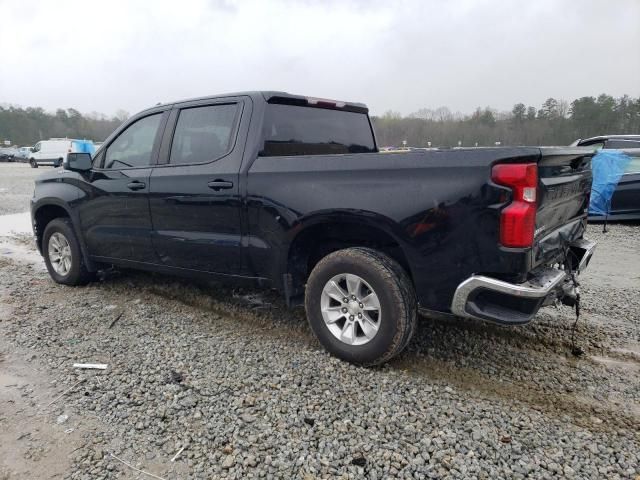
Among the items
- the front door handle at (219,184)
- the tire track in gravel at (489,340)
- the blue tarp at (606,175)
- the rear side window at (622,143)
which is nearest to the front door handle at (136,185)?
the front door handle at (219,184)

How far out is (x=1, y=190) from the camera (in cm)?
1791

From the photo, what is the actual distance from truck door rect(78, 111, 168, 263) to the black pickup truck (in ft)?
0.06

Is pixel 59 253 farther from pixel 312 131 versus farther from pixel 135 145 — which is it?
pixel 312 131

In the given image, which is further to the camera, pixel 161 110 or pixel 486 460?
pixel 161 110

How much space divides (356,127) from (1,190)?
18.1 metres

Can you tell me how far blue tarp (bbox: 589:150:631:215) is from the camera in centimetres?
905

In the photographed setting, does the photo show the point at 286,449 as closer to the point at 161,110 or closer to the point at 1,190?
the point at 161,110

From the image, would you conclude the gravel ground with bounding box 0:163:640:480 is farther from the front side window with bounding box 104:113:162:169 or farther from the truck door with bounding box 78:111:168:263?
the front side window with bounding box 104:113:162:169

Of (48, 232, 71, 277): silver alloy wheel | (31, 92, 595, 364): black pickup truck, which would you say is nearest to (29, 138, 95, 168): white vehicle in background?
(48, 232, 71, 277): silver alloy wheel

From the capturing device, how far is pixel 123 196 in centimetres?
448

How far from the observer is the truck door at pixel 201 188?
3.73 meters

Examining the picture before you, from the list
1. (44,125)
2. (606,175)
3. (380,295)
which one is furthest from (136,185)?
(44,125)

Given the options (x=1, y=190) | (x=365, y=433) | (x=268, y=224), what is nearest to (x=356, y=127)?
(x=268, y=224)

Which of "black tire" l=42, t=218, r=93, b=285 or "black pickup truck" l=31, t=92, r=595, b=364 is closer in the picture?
"black pickup truck" l=31, t=92, r=595, b=364
